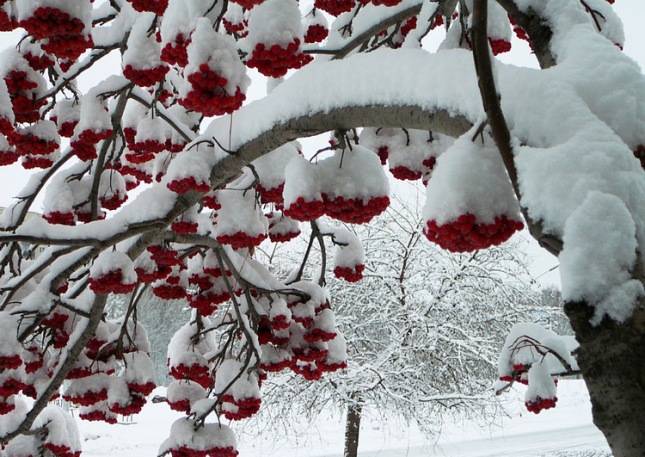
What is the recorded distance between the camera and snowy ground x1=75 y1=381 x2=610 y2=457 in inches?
627

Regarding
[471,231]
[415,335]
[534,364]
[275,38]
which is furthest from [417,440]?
[471,231]

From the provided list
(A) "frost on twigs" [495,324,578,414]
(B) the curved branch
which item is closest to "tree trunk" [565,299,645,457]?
(B) the curved branch

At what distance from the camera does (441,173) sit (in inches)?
63.0

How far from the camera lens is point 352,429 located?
12.3 meters

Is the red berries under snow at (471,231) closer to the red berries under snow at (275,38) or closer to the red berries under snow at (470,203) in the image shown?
the red berries under snow at (470,203)

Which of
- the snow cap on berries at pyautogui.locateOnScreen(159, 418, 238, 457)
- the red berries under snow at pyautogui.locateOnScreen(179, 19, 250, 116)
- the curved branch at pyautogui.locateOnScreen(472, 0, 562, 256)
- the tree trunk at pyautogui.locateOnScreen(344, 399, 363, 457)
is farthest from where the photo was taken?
the tree trunk at pyautogui.locateOnScreen(344, 399, 363, 457)

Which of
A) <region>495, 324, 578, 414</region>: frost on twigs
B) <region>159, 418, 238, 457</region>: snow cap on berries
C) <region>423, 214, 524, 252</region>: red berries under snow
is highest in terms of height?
<region>495, 324, 578, 414</region>: frost on twigs

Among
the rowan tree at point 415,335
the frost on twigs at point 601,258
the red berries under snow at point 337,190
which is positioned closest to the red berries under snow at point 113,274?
the red berries under snow at point 337,190

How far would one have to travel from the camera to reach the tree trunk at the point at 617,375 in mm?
1295

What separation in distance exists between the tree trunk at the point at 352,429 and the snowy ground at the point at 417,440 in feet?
5.23

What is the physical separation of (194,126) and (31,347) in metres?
2.04

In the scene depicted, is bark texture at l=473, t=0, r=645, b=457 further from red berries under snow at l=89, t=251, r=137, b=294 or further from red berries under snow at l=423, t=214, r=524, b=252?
red berries under snow at l=89, t=251, r=137, b=294

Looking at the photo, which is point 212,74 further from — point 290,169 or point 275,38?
point 290,169

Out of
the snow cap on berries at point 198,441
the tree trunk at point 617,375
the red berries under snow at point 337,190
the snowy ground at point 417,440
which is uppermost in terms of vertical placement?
the snowy ground at point 417,440
